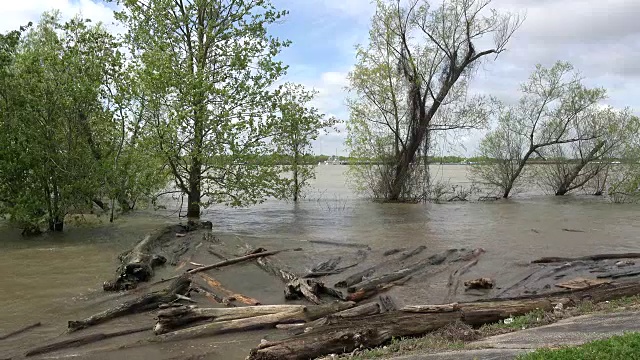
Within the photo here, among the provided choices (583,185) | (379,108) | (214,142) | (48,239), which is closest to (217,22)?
(214,142)

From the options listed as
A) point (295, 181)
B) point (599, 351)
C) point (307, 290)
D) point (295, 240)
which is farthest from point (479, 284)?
point (295, 181)

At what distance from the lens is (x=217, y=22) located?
21.7 meters

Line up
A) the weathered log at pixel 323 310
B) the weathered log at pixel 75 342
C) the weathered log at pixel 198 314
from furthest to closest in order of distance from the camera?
the weathered log at pixel 323 310
the weathered log at pixel 198 314
the weathered log at pixel 75 342

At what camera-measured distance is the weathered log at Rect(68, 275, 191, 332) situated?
8531mm

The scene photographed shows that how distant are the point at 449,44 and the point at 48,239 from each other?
2312 centimetres

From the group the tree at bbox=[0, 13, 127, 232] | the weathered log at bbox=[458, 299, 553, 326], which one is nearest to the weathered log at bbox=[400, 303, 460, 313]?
the weathered log at bbox=[458, 299, 553, 326]

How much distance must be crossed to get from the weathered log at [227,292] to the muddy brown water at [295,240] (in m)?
0.45

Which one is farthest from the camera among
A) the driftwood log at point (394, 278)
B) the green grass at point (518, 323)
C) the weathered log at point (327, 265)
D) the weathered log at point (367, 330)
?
the weathered log at point (327, 265)

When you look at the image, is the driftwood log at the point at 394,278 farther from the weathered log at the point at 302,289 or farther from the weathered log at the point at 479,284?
the weathered log at the point at 479,284

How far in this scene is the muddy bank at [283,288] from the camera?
772cm

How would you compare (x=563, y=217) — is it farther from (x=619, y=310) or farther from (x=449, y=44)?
(x=619, y=310)

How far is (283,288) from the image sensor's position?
11211 millimetres

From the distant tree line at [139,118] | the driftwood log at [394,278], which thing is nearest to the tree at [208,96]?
the distant tree line at [139,118]

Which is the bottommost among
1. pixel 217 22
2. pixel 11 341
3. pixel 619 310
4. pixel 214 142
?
pixel 11 341
